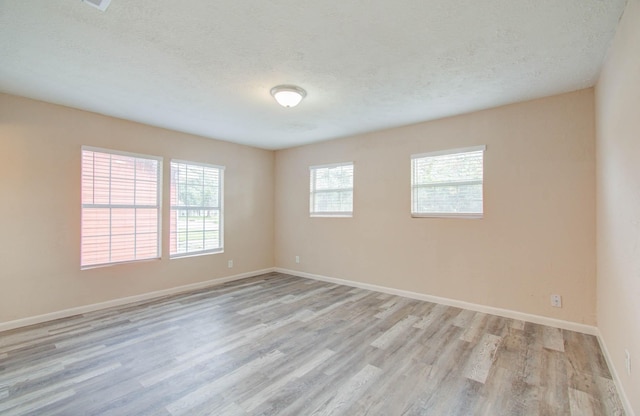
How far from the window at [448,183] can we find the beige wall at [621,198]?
1211 mm

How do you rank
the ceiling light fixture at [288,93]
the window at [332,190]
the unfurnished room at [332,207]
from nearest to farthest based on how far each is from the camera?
1. the unfurnished room at [332,207]
2. the ceiling light fixture at [288,93]
3. the window at [332,190]

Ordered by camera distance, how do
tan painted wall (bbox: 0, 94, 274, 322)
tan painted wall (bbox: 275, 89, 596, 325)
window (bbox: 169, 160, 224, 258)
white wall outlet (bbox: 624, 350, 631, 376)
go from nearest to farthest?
white wall outlet (bbox: 624, 350, 631, 376)
tan painted wall (bbox: 275, 89, 596, 325)
tan painted wall (bbox: 0, 94, 274, 322)
window (bbox: 169, 160, 224, 258)

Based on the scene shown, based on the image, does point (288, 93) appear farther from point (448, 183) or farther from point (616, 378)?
point (616, 378)

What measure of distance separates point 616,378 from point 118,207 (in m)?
5.52

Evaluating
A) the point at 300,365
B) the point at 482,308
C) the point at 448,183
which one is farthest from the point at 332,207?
the point at 300,365

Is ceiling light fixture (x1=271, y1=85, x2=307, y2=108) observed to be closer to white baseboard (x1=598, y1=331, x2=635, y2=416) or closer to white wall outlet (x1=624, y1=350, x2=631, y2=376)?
white wall outlet (x1=624, y1=350, x2=631, y2=376)

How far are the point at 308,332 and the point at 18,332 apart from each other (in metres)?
3.11

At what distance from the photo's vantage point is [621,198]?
82.3 inches

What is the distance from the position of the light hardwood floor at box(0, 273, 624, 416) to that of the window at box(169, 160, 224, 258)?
132 cm

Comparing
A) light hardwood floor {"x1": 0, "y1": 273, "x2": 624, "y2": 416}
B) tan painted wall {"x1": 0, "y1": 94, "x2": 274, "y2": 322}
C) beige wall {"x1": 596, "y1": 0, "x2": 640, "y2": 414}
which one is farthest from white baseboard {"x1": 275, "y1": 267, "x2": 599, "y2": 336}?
tan painted wall {"x1": 0, "y1": 94, "x2": 274, "y2": 322}

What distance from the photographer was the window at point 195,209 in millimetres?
4730

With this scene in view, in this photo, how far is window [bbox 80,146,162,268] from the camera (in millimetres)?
3820

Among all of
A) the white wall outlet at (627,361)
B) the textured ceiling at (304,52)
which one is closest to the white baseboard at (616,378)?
the white wall outlet at (627,361)

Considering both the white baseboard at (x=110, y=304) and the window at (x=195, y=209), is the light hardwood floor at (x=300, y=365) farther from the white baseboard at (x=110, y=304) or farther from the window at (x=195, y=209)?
the window at (x=195, y=209)
